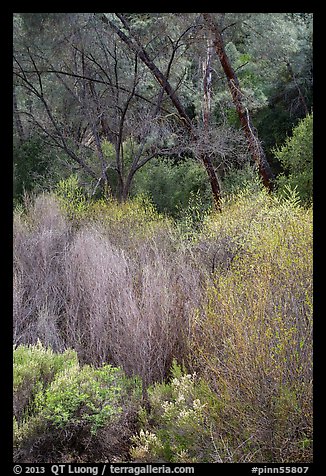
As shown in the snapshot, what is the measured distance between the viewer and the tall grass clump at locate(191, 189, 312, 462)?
3.24 meters

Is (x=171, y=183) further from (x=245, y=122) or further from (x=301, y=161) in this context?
(x=301, y=161)

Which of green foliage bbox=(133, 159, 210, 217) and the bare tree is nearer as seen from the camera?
the bare tree

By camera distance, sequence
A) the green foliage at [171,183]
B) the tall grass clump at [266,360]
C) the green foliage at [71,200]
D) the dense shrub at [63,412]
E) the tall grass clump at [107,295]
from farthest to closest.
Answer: the green foliage at [171,183]
the green foliage at [71,200]
the tall grass clump at [107,295]
the dense shrub at [63,412]
the tall grass clump at [266,360]

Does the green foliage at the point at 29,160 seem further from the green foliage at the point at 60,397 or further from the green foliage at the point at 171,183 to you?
the green foliage at the point at 60,397

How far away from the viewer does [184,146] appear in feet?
36.1

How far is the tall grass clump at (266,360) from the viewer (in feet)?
10.6

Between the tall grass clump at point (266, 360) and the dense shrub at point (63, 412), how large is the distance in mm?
762

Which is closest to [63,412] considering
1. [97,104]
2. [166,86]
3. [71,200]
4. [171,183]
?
[71,200]

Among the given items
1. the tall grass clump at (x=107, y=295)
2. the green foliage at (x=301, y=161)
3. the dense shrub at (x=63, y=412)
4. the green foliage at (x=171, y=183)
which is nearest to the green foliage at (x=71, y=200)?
the tall grass clump at (x=107, y=295)

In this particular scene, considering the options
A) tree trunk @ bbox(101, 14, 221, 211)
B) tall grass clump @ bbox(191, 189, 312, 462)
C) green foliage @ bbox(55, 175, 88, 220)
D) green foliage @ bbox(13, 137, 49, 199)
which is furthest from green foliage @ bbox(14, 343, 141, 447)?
green foliage @ bbox(13, 137, 49, 199)

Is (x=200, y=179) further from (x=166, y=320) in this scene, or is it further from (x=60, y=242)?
(x=166, y=320)

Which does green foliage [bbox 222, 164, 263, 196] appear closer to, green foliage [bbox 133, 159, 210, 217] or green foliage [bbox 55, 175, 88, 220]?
green foliage [bbox 133, 159, 210, 217]

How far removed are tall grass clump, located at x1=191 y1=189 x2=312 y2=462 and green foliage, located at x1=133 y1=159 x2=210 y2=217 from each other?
26.4 feet
